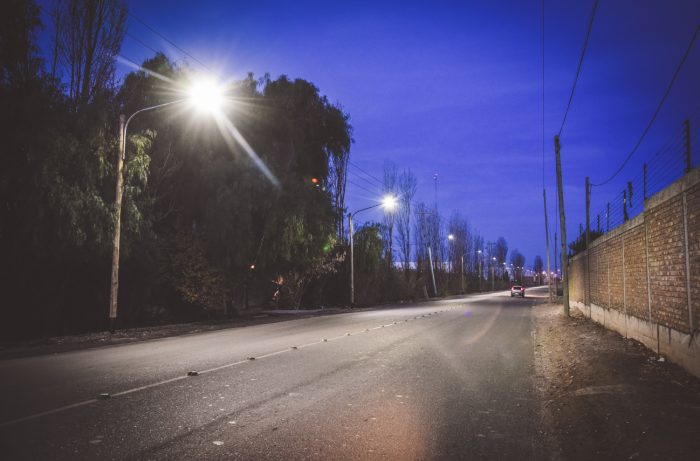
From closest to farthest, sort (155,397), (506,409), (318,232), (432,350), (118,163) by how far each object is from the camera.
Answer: (506,409) → (155,397) → (432,350) → (118,163) → (318,232)

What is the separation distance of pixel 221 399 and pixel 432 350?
6665 millimetres

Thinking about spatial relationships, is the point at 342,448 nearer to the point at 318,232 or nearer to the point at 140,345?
the point at 140,345

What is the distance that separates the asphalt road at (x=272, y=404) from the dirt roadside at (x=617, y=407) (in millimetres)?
309

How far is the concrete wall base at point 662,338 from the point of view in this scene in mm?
7637

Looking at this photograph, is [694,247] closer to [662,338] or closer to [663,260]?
[663,260]

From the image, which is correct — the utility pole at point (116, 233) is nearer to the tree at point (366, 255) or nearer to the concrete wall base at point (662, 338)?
the concrete wall base at point (662, 338)

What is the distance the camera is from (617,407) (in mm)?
6148

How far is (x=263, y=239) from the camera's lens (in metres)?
28.5

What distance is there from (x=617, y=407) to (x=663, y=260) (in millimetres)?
4442

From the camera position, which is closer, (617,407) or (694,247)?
(617,407)

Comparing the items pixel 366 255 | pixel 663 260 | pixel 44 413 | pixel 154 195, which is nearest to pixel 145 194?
pixel 154 195

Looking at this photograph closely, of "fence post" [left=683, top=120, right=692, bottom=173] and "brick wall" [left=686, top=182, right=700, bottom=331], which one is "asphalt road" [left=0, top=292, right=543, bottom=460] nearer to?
"brick wall" [left=686, top=182, right=700, bottom=331]

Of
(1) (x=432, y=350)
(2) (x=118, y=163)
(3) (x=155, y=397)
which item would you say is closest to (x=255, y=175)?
(2) (x=118, y=163)

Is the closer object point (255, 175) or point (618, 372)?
point (618, 372)
